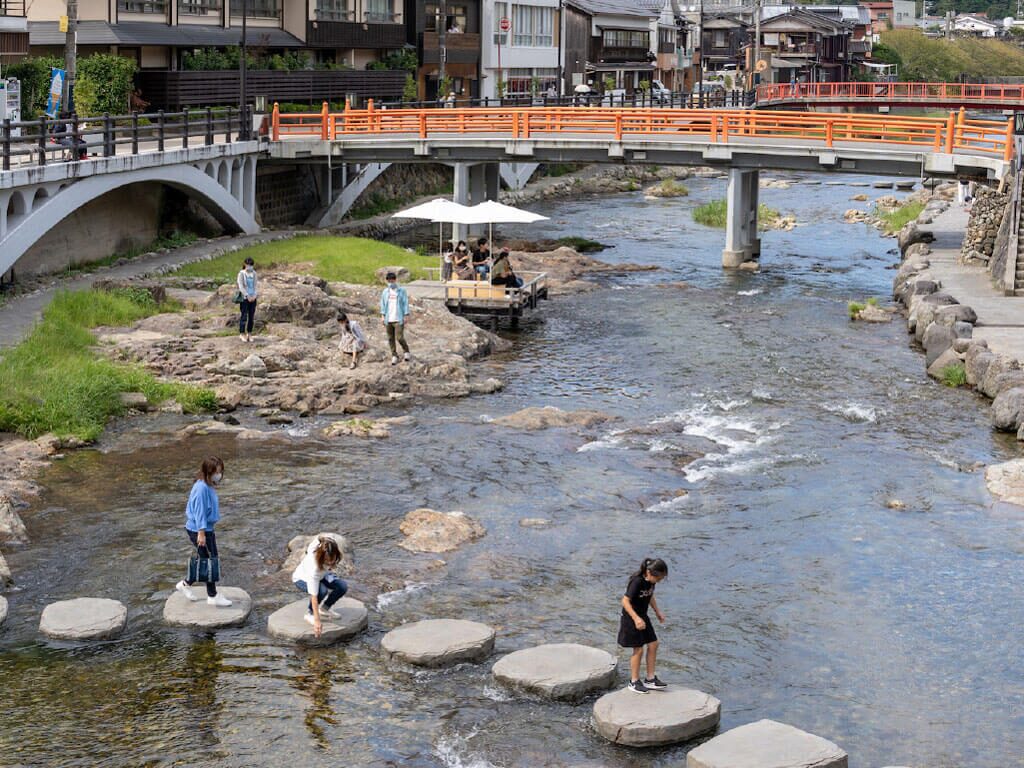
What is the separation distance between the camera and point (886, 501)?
2352 cm

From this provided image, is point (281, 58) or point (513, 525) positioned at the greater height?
point (281, 58)

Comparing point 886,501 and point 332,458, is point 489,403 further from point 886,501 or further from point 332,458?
point 886,501

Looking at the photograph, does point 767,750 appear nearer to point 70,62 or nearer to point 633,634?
point 633,634

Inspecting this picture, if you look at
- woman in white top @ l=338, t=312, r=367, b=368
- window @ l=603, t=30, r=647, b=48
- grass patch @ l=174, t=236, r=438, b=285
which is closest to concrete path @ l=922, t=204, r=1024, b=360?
woman in white top @ l=338, t=312, r=367, b=368

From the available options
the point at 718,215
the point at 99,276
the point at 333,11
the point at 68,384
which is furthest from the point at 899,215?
the point at 68,384

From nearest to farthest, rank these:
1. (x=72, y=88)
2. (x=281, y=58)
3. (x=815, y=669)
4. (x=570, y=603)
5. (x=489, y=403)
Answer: (x=815, y=669) → (x=570, y=603) → (x=489, y=403) → (x=72, y=88) → (x=281, y=58)

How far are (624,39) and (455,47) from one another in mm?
29463

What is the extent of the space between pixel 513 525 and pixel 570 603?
3165 mm

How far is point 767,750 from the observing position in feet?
47.6

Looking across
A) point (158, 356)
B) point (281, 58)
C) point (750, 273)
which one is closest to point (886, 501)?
point (158, 356)

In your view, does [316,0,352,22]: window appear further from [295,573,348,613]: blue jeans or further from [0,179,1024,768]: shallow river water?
[295,573,348,613]: blue jeans

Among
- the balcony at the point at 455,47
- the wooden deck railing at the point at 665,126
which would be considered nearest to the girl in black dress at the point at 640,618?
the wooden deck railing at the point at 665,126

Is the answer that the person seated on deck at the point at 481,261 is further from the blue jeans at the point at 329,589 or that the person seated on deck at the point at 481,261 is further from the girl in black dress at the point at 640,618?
the girl in black dress at the point at 640,618

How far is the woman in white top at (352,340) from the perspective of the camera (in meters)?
31.0
